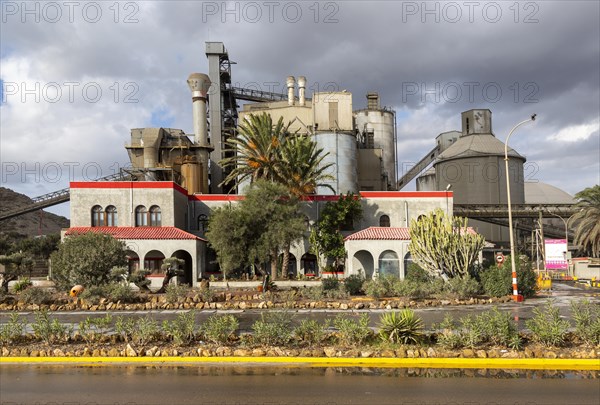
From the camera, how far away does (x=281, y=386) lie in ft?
35.2

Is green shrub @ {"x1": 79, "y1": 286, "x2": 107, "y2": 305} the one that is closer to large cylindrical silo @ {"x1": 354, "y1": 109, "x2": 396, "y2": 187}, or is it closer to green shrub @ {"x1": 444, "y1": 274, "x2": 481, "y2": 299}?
green shrub @ {"x1": 444, "y1": 274, "x2": 481, "y2": 299}

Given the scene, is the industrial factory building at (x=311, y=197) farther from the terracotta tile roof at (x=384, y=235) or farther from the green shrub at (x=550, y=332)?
the green shrub at (x=550, y=332)

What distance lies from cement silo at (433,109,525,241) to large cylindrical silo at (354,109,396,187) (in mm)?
8260

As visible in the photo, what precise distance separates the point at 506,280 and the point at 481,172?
5324cm

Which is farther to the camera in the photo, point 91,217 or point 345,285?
point 91,217

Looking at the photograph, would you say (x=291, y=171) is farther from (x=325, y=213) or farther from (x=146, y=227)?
(x=146, y=227)

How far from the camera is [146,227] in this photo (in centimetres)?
→ 4325

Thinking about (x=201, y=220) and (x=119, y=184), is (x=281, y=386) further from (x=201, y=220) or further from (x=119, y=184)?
(x=201, y=220)

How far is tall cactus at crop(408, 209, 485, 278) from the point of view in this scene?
29703mm

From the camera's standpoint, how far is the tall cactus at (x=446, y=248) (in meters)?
29.7

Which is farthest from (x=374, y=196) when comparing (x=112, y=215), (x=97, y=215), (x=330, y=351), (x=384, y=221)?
(x=330, y=351)


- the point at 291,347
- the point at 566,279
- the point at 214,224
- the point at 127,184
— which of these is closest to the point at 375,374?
the point at 291,347

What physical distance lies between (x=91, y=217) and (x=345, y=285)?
81.8ft

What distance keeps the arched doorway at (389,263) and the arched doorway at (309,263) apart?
982 centimetres
